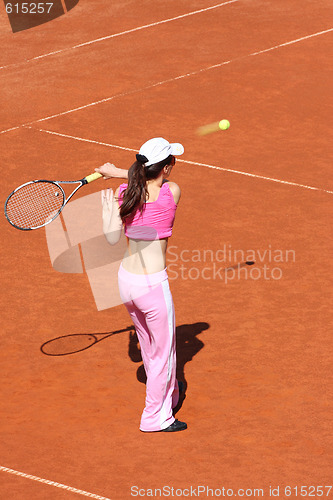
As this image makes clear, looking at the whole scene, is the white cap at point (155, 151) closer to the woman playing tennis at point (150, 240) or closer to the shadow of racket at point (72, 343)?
the woman playing tennis at point (150, 240)

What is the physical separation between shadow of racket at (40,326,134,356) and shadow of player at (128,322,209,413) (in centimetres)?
29

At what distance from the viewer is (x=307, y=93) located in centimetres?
1442

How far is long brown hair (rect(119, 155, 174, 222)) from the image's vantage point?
684cm

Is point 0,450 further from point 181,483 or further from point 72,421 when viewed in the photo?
point 181,483

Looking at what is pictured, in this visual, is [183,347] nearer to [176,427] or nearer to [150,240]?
[176,427]

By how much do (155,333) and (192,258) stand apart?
119 inches

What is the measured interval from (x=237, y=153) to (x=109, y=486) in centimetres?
671

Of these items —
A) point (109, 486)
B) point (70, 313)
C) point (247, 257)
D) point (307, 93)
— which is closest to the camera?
point (109, 486)

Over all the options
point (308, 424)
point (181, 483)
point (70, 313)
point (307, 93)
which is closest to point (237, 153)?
point (307, 93)

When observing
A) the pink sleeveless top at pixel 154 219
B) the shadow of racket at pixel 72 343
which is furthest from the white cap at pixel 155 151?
the shadow of racket at pixel 72 343

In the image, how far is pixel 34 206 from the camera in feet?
28.9

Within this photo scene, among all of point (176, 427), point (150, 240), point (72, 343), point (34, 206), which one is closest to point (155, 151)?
point (150, 240)

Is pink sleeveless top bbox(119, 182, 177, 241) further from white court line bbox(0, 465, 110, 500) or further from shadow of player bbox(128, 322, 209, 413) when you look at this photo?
white court line bbox(0, 465, 110, 500)

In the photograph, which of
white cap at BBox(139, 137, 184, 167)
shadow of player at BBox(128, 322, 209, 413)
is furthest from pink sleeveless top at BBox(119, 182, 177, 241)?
shadow of player at BBox(128, 322, 209, 413)
